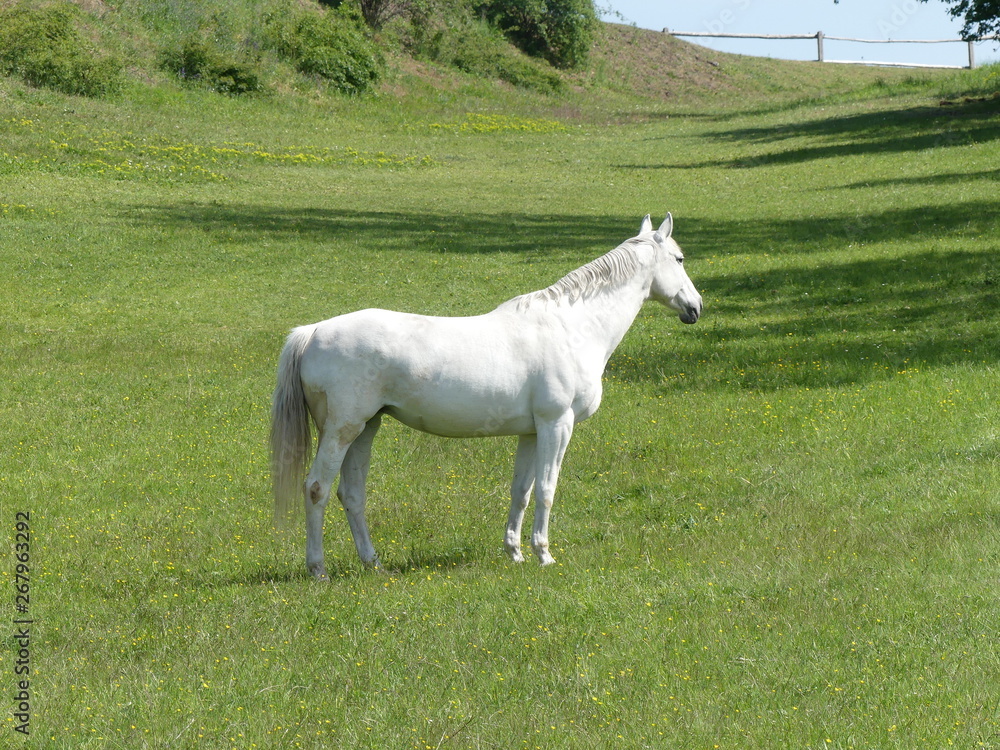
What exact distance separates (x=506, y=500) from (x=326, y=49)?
157 feet

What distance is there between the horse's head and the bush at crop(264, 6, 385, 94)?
46854mm

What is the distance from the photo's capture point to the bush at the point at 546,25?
239 ft

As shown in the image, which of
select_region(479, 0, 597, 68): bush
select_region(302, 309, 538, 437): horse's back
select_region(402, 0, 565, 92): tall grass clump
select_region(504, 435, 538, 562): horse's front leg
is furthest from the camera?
select_region(479, 0, 597, 68): bush

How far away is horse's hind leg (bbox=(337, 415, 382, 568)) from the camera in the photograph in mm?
8852

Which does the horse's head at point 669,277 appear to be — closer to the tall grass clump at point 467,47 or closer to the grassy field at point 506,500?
the grassy field at point 506,500

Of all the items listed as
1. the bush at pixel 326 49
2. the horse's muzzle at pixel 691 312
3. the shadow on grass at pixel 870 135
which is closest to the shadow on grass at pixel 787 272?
the horse's muzzle at pixel 691 312

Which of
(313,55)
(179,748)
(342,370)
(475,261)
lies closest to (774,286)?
(475,261)

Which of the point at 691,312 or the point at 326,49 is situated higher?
the point at 326,49

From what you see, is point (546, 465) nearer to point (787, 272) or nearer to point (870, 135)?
→ point (787, 272)

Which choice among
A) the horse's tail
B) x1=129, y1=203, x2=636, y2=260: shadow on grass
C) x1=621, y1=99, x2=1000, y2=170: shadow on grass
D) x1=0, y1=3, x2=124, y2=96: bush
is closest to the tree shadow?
x1=129, y1=203, x2=636, y2=260: shadow on grass

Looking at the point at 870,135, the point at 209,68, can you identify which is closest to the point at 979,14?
the point at 870,135

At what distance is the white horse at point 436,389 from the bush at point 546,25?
219ft

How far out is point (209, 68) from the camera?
49000 mm

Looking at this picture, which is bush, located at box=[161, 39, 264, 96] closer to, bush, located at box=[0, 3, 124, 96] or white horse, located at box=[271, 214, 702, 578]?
bush, located at box=[0, 3, 124, 96]
